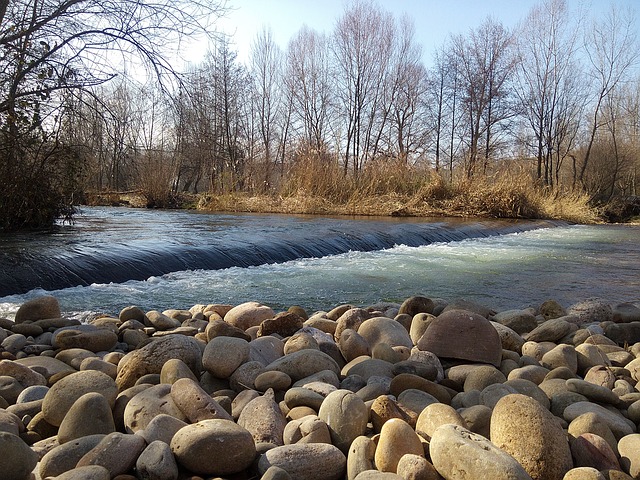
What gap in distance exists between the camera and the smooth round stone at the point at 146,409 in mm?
1539

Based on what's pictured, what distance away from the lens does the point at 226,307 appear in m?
3.25

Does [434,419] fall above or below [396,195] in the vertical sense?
below

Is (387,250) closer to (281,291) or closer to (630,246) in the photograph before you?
(281,291)

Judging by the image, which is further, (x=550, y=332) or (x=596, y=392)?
(x=550, y=332)

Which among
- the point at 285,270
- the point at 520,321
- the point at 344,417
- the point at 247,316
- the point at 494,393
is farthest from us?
the point at 285,270

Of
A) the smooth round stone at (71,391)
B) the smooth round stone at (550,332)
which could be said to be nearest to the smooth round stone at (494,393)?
the smooth round stone at (550,332)

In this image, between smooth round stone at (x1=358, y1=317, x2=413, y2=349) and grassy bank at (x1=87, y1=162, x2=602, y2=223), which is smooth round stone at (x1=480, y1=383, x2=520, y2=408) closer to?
smooth round stone at (x1=358, y1=317, x2=413, y2=349)

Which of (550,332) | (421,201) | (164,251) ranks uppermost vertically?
(421,201)

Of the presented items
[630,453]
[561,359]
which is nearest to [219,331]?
[561,359]

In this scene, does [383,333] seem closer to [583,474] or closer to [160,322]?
[160,322]

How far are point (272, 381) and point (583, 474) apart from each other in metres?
1.04

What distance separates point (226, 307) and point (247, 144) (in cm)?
2482

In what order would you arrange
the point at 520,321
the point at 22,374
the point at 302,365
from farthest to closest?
the point at 520,321, the point at 302,365, the point at 22,374

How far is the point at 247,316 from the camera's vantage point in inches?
117
